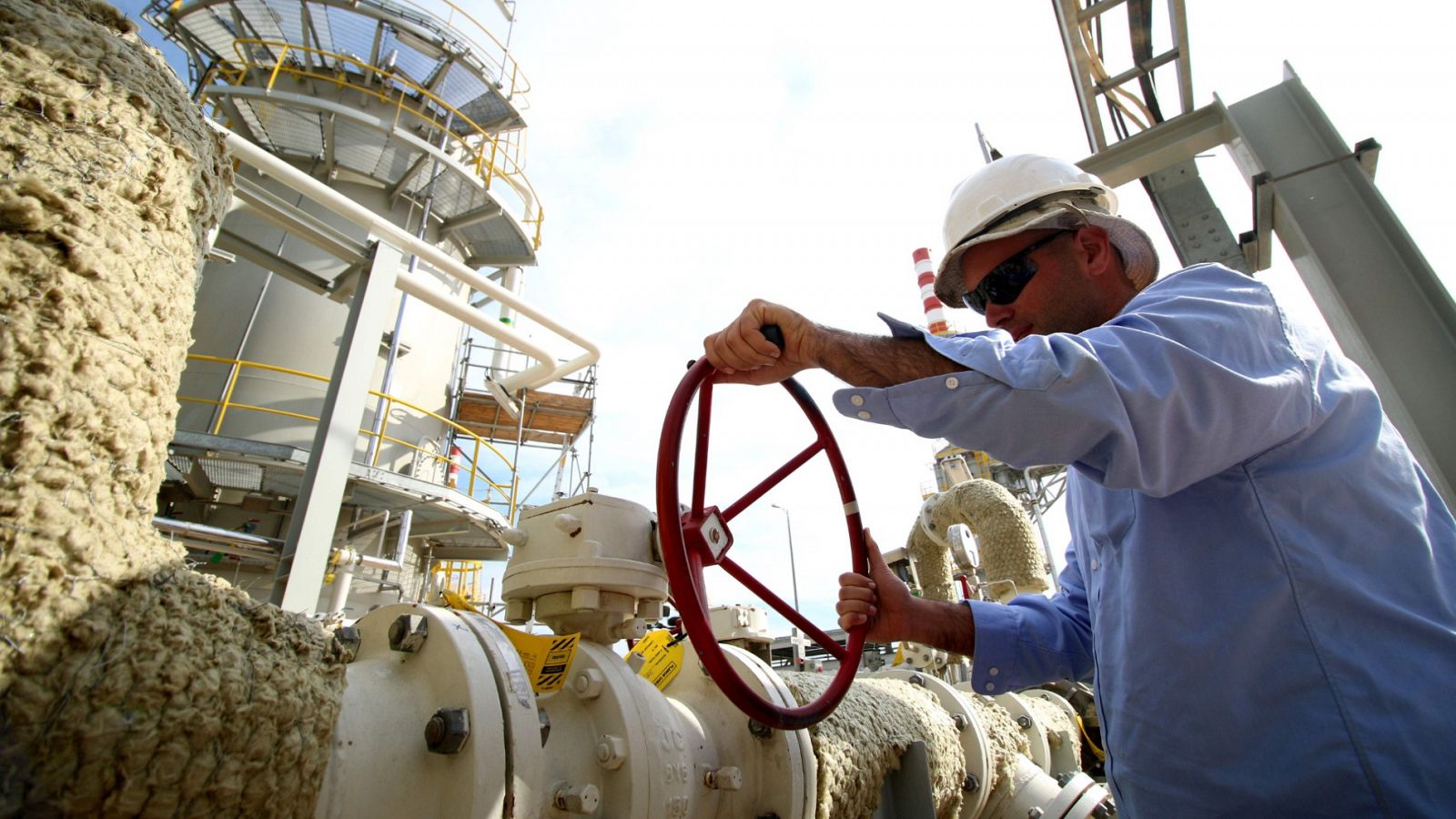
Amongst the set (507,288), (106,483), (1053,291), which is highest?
(507,288)

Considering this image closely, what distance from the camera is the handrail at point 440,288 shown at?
1.86 meters

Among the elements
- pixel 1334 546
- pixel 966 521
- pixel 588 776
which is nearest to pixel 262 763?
pixel 588 776

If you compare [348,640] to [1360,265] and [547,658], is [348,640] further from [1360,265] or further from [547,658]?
[1360,265]

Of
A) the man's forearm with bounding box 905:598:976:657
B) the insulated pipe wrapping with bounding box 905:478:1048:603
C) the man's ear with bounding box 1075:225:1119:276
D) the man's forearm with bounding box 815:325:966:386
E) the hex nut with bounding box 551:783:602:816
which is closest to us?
the man's forearm with bounding box 815:325:966:386

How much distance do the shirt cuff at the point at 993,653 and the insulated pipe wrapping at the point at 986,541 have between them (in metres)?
2.09

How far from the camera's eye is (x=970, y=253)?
1270mm

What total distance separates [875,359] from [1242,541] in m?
0.48

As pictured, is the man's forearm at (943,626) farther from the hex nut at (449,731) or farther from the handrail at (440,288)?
the handrail at (440,288)

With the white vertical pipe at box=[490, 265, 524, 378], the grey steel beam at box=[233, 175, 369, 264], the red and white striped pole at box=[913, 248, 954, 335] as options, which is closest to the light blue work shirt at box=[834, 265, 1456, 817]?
the grey steel beam at box=[233, 175, 369, 264]

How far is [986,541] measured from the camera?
3.62 meters

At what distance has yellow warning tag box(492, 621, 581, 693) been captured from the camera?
1051mm

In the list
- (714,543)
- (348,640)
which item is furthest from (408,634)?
(714,543)

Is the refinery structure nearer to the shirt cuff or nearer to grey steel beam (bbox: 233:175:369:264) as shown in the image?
grey steel beam (bbox: 233:175:369:264)

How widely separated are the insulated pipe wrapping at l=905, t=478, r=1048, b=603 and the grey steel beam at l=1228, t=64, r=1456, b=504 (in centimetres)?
173
